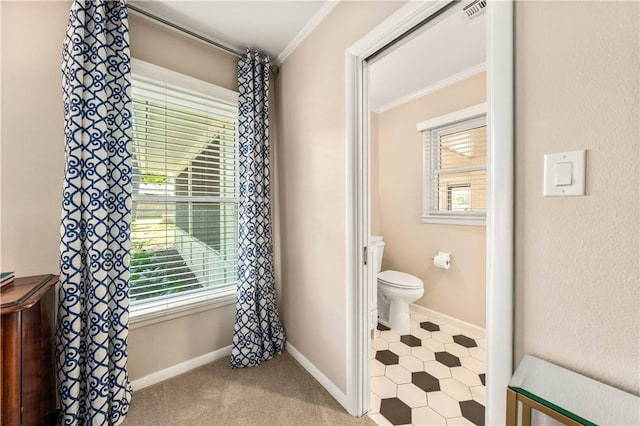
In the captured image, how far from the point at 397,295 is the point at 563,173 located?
6.27ft

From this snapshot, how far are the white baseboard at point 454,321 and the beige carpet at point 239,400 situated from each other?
1534 millimetres

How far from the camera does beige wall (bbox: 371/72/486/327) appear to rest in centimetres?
241

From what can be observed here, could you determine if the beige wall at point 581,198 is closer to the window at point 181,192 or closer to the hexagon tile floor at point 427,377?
the hexagon tile floor at point 427,377

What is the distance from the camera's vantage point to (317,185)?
69.9 inches

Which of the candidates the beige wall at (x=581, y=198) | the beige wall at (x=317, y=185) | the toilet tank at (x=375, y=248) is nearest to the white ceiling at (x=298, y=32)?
the beige wall at (x=317, y=185)

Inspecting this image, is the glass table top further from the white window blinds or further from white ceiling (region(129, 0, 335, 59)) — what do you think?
white ceiling (region(129, 0, 335, 59))

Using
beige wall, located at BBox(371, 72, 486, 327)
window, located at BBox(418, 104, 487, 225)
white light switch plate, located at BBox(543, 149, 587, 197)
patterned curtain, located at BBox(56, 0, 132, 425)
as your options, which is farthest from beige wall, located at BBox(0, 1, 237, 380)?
window, located at BBox(418, 104, 487, 225)

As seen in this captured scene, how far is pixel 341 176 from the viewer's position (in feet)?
5.11

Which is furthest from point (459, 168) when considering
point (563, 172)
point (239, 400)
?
point (239, 400)

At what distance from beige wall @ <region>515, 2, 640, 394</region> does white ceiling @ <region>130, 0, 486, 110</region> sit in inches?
25.9

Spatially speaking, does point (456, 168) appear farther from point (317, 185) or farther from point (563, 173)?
point (563, 173)

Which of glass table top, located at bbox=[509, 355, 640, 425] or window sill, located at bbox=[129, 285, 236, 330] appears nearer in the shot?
glass table top, located at bbox=[509, 355, 640, 425]

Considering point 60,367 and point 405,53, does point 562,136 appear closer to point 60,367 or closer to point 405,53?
point 405,53

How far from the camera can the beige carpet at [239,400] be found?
1.45 m
